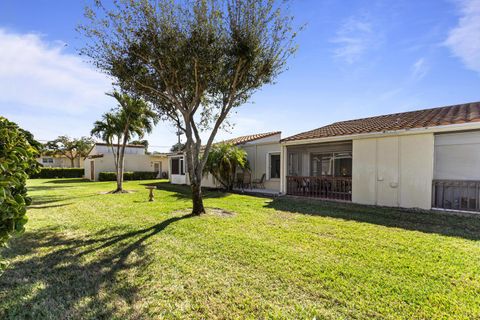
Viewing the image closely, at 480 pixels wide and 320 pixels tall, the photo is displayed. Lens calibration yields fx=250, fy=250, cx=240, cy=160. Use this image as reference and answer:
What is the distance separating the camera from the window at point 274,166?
17250 mm

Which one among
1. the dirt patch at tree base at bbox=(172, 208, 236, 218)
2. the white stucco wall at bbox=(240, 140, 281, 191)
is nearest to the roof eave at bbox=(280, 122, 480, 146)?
the white stucco wall at bbox=(240, 140, 281, 191)

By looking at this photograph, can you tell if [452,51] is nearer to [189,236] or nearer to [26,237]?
[189,236]

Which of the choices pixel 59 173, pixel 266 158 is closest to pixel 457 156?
pixel 266 158

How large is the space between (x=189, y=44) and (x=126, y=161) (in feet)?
98.9

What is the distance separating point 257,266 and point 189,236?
2.41 m

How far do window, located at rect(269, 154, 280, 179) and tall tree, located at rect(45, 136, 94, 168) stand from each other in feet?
157

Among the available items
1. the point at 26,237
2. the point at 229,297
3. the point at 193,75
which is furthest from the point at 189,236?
the point at 193,75

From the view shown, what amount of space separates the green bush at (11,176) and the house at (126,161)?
31154 mm

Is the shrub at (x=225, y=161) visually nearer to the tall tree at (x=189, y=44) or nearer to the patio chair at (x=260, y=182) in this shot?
the patio chair at (x=260, y=182)

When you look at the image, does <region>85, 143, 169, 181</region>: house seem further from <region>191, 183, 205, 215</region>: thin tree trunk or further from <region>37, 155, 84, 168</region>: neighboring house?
<region>191, 183, 205, 215</region>: thin tree trunk

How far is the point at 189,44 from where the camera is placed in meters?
7.63

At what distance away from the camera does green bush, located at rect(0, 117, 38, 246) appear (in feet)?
8.20

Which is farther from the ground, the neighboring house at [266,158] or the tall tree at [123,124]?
the tall tree at [123,124]

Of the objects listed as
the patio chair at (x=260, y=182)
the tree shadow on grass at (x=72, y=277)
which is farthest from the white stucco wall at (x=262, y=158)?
the tree shadow on grass at (x=72, y=277)
